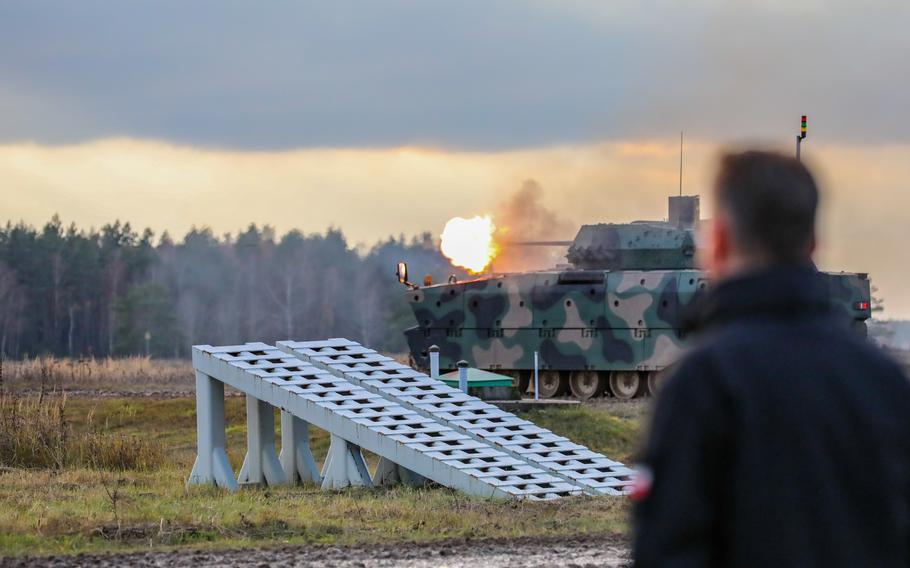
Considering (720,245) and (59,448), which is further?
(59,448)

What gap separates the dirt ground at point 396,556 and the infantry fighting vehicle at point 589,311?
22435 mm

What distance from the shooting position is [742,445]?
326 cm

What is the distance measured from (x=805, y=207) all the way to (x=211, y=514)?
35.4 feet

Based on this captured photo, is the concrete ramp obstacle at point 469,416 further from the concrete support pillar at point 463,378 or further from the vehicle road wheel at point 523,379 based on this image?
the vehicle road wheel at point 523,379

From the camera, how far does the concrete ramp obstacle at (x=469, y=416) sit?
16.8 meters

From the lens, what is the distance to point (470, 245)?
3984 cm

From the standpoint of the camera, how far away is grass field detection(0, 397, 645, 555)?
12.5 m

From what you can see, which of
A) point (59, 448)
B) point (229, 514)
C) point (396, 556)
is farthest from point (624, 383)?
point (396, 556)

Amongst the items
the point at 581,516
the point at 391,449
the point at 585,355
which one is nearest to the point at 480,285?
the point at 585,355

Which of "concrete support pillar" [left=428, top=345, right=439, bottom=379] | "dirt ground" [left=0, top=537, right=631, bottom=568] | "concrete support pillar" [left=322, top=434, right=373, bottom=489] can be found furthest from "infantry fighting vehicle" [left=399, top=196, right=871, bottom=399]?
"dirt ground" [left=0, top=537, right=631, bottom=568]

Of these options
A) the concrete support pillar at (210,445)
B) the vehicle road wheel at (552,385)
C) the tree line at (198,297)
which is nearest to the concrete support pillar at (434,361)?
the concrete support pillar at (210,445)

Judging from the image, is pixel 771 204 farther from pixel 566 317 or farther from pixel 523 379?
pixel 523 379

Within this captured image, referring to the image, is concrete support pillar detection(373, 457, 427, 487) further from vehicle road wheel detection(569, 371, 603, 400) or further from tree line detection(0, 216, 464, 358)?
tree line detection(0, 216, 464, 358)

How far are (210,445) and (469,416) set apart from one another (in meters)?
2.85
